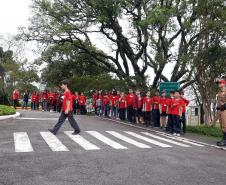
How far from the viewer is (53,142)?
12469mm

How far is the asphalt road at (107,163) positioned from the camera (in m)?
7.73

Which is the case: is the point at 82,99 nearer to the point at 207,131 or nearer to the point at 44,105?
the point at 44,105

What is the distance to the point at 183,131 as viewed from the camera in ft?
62.2

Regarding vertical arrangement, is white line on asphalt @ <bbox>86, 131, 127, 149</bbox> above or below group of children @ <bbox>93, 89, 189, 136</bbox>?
below

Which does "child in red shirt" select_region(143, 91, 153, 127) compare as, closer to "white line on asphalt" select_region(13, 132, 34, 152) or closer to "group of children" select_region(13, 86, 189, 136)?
"group of children" select_region(13, 86, 189, 136)

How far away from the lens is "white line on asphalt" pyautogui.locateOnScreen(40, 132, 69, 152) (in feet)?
36.7

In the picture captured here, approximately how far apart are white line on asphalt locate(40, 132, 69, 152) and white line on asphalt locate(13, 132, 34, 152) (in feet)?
1.81

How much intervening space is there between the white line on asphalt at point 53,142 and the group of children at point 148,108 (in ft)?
18.5

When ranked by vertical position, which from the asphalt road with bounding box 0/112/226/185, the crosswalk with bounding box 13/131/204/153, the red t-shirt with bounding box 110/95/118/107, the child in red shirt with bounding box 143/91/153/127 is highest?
the red t-shirt with bounding box 110/95/118/107

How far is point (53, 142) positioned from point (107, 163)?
357 cm

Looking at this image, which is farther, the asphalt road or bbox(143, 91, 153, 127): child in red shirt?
bbox(143, 91, 153, 127): child in red shirt

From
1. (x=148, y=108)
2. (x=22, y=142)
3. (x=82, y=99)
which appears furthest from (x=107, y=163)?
(x=82, y=99)

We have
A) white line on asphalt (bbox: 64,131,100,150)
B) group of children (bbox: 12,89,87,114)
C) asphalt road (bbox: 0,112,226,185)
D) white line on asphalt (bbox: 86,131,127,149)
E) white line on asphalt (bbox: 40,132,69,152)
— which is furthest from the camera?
group of children (bbox: 12,89,87,114)

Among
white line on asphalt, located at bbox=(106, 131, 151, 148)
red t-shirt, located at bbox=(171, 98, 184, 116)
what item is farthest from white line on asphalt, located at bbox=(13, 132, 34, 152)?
red t-shirt, located at bbox=(171, 98, 184, 116)
